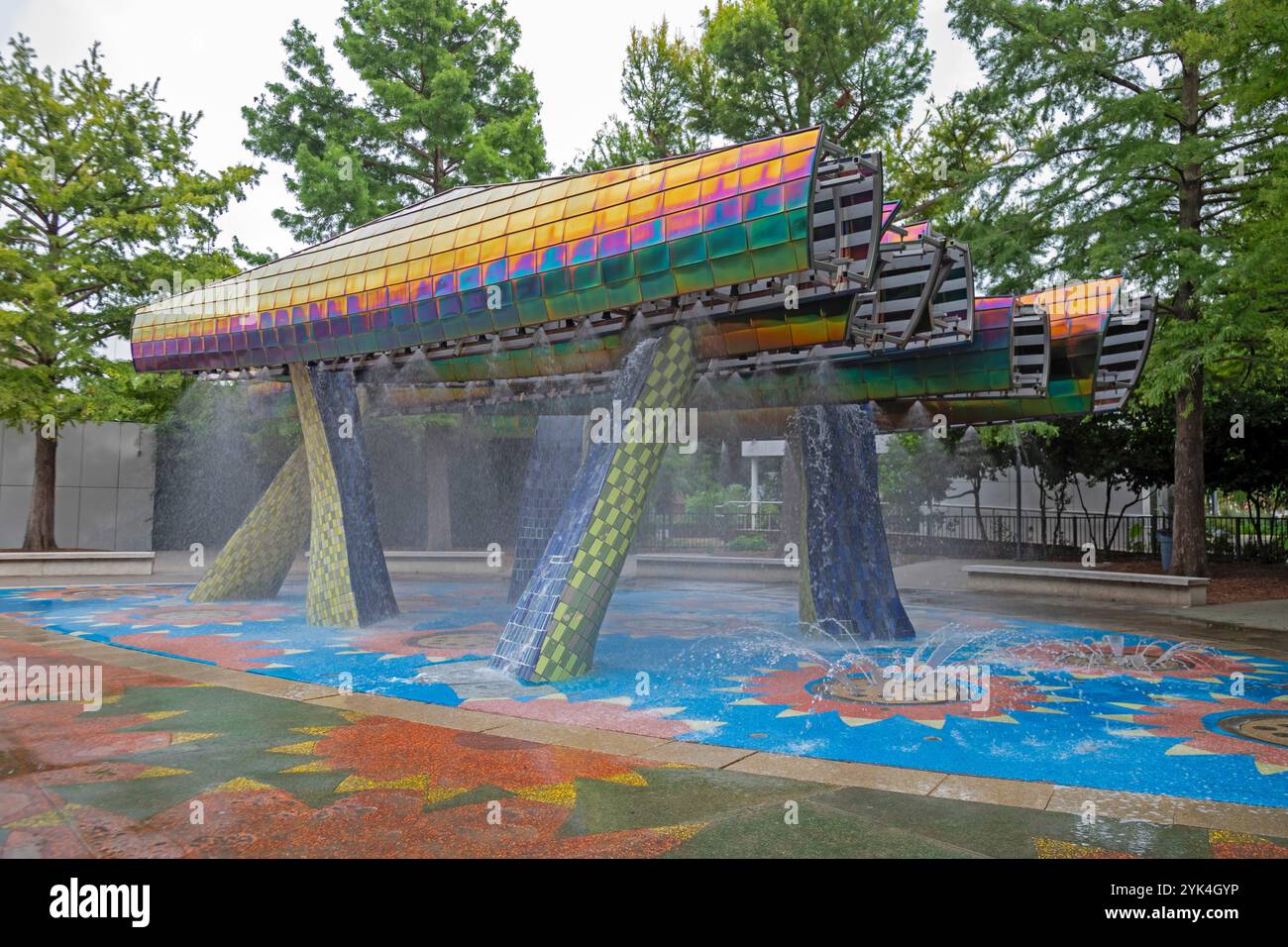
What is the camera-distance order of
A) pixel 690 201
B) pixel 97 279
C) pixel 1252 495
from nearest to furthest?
pixel 690 201, pixel 97 279, pixel 1252 495

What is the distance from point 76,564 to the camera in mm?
21812

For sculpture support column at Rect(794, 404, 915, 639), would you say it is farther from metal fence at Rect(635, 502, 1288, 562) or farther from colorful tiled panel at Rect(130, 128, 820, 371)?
metal fence at Rect(635, 502, 1288, 562)

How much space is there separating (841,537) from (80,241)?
21303mm

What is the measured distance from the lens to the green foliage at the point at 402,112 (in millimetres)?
26500

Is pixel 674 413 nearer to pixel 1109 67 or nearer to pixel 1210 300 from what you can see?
pixel 1210 300

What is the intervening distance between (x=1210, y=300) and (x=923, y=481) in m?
16.8

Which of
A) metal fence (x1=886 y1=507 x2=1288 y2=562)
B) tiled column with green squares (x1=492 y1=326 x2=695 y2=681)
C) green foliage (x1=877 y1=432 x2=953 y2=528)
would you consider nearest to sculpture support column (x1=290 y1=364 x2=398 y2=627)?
tiled column with green squares (x1=492 y1=326 x2=695 y2=681)

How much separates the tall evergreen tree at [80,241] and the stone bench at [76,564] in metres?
1.89

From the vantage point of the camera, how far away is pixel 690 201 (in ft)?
29.8

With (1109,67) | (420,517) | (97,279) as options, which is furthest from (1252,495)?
(97,279)

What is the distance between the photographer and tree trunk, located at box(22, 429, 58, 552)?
23.1 metres

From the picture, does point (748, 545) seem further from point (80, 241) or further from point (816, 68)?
point (80, 241)

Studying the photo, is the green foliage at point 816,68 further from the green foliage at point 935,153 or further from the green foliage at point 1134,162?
the green foliage at point 1134,162

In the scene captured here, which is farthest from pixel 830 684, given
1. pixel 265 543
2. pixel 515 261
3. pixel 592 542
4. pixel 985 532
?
pixel 985 532
